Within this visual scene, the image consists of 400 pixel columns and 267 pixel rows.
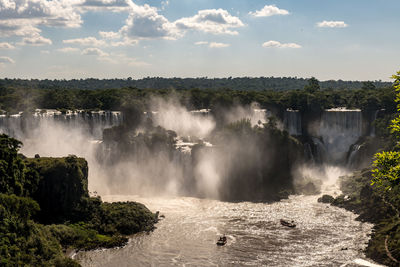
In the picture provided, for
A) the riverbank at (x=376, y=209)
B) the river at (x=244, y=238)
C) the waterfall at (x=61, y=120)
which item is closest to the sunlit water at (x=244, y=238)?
the river at (x=244, y=238)

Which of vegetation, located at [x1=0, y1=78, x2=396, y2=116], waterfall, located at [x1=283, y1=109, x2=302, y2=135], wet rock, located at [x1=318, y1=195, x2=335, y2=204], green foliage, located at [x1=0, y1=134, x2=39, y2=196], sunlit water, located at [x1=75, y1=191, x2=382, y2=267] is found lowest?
sunlit water, located at [x1=75, y1=191, x2=382, y2=267]

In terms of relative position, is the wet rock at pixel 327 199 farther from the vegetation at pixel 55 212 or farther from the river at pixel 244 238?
the vegetation at pixel 55 212

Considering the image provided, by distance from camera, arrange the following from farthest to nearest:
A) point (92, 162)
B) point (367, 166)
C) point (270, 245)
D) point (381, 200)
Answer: point (367, 166) < point (92, 162) < point (381, 200) < point (270, 245)

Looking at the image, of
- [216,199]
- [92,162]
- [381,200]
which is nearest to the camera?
[381,200]

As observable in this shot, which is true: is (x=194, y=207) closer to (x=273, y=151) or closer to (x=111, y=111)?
(x=273, y=151)

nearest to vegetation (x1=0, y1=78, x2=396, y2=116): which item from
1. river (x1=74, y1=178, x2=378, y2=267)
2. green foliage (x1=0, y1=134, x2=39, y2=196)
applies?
river (x1=74, y1=178, x2=378, y2=267)

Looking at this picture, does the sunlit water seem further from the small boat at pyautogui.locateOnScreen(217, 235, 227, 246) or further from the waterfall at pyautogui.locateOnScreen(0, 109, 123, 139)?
the waterfall at pyautogui.locateOnScreen(0, 109, 123, 139)

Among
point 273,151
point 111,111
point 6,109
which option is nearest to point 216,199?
point 273,151
